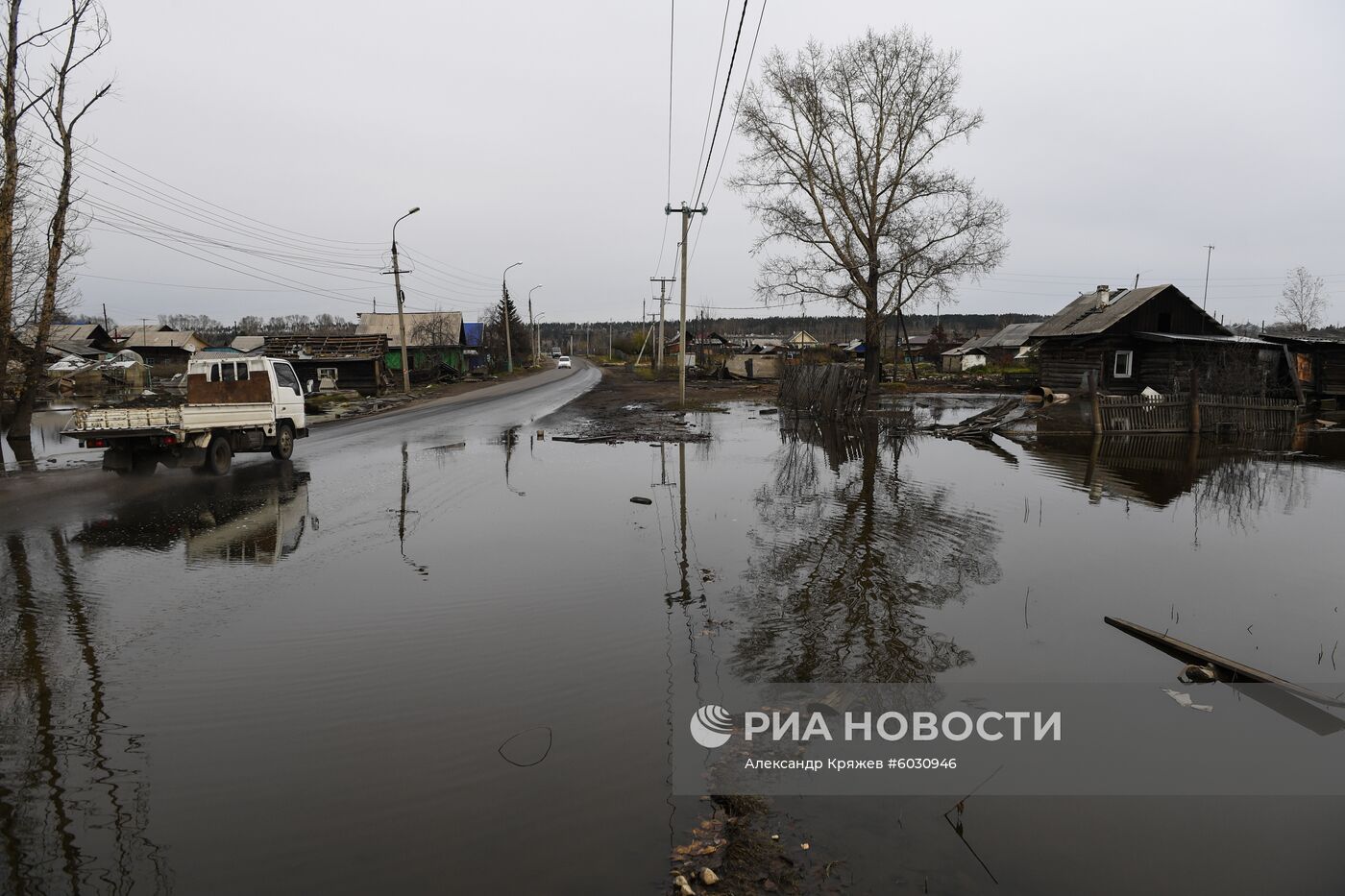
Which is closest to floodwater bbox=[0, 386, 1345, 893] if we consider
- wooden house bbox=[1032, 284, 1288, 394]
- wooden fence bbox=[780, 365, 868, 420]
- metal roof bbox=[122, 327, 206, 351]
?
wooden fence bbox=[780, 365, 868, 420]

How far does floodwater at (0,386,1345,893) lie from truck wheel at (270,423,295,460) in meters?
2.59

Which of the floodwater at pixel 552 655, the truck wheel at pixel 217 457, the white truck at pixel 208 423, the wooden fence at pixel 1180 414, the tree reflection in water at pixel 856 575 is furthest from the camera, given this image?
the wooden fence at pixel 1180 414

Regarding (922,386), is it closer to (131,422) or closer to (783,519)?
(783,519)

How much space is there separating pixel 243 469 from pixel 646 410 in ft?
50.1

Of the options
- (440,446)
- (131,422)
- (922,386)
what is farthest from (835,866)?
(922,386)

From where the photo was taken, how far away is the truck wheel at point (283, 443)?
1480cm

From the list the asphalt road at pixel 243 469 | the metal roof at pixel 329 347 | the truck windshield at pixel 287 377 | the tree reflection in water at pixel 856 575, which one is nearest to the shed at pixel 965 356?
the metal roof at pixel 329 347

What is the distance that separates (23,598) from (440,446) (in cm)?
1093

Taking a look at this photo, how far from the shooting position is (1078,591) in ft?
23.1

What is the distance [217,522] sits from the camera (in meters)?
9.70

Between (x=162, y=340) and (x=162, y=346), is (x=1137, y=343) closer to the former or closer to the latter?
(x=162, y=346)

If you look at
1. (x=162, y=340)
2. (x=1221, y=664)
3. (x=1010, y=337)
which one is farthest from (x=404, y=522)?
(x=1010, y=337)

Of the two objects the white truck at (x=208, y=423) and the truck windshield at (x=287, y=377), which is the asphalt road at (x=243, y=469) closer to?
the white truck at (x=208, y=423)

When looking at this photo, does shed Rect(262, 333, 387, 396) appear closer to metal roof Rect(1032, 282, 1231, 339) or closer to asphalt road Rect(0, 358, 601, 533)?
asphalt road Rect(0, 358, 601, 533)
